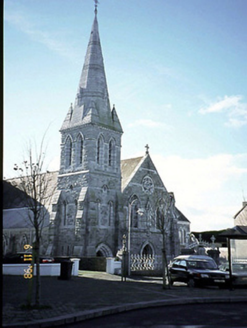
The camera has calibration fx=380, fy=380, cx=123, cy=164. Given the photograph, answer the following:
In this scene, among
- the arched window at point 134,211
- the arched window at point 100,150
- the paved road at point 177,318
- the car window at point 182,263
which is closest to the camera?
the paved road at point 177,318

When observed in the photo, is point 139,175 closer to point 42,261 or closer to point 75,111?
point 75,111

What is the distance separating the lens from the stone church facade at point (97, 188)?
3722 cm

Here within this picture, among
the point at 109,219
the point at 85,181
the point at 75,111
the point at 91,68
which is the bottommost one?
the point at 109,219

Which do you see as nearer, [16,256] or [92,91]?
[16,256]

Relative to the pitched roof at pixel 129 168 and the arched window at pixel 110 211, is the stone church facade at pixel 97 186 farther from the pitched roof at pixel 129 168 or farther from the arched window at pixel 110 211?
the pitched roof at pixel 129 168

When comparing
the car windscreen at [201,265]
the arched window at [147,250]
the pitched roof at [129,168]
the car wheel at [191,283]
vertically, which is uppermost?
the pitched roof at [129,168]

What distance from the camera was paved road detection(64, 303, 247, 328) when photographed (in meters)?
8.81

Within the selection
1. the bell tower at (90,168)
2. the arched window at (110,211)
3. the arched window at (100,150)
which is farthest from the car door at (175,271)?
the arched window at (100,150)

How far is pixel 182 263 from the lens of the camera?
1947 cm

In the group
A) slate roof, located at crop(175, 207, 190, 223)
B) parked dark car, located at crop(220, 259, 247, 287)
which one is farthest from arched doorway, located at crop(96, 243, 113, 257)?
slate roof, located at crop(175, 207, 190, 223)

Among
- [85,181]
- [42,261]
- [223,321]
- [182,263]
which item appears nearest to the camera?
[223,321]

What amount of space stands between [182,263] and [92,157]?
2117 centimetres

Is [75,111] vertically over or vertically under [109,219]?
over

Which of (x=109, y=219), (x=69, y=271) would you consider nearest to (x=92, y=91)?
(x=109, y=219)
